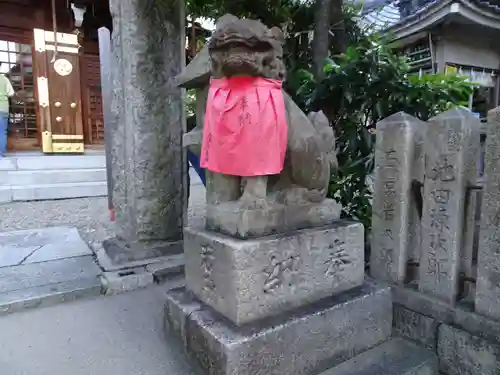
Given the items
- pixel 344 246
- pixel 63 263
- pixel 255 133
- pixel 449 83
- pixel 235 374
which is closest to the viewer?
pixel 235 374

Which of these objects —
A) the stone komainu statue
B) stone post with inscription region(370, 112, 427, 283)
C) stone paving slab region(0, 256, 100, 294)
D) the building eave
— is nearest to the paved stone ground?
stone paving slab region(0, 256, 100, 294)

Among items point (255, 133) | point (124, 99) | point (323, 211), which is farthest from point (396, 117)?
point (124, 99)

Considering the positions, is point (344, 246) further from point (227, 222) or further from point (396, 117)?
point (396, 117)

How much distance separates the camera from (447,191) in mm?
1813

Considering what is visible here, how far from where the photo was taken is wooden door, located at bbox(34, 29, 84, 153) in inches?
317

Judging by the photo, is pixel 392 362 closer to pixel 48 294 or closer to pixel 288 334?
pixel 288 334

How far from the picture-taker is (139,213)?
297 cm

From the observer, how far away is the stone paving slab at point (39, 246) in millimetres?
3098

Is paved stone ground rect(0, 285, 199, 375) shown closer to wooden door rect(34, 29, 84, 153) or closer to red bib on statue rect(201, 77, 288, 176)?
red bib on statue rect(201, 77, 288, 176)

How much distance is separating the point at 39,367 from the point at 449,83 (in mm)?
3283

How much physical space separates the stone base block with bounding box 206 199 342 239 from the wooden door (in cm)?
777

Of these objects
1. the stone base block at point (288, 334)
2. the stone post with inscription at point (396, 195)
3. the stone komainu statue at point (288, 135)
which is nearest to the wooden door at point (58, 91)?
the stone base block at point (288, 334)

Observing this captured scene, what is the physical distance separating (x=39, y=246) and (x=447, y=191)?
362 cm

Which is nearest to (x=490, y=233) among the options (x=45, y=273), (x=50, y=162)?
(x=45, y=273)
